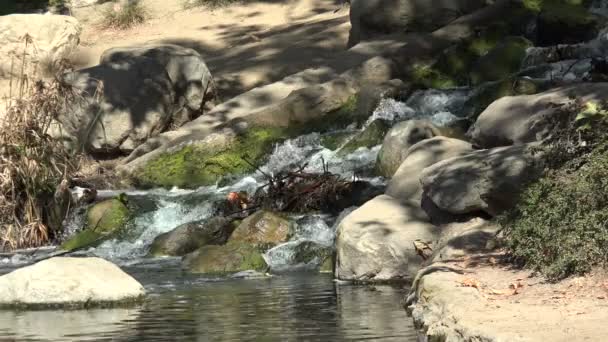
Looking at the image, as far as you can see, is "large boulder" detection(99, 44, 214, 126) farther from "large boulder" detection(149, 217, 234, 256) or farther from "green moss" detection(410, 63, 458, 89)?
"large boulder" detection(149, 217, 234, 256)

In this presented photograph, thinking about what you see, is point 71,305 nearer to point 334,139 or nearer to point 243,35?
point 334,139

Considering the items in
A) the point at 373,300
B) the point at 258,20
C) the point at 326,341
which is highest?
the point at 326,341

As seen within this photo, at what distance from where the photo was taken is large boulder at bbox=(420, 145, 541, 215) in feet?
39.5

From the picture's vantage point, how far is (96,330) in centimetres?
991

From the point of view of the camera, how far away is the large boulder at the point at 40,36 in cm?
2661

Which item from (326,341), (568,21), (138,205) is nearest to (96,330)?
(326,341)

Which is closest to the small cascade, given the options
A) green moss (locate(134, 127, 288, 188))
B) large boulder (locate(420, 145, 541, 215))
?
green moss (locate(134, 127, 288, 188))

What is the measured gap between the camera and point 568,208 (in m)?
9.95

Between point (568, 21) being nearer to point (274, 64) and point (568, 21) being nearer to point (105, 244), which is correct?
point (274, 64)

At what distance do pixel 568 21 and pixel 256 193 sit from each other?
7618 mm

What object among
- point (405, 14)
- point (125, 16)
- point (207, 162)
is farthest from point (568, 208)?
point (125, 16)

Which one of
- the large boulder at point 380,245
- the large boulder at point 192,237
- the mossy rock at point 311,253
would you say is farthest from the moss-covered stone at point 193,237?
the large boulder at point 380,245

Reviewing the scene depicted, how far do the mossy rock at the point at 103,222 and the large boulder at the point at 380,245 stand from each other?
18.8 feet

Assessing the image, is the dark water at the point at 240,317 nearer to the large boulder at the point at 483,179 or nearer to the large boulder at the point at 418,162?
the large boulder at the point at 483,179
